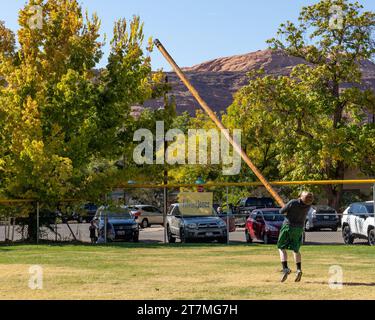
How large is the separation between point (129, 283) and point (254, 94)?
103 feet

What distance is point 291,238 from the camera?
1430cm

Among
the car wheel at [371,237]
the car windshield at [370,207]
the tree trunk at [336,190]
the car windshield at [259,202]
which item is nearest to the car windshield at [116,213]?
the car windshield at [370,207]

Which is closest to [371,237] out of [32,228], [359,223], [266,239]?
[359,223]

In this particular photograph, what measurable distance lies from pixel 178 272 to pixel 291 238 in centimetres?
314

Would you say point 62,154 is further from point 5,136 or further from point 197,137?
point 197,137

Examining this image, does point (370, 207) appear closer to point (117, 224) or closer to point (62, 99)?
point (117, 224)

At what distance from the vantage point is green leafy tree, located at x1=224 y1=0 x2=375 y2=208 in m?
43.8

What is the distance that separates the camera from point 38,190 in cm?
2795

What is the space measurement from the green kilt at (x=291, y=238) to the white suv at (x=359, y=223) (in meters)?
12.4

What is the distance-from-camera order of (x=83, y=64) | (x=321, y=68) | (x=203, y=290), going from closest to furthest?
1. (x=203, y=290)
2. (x=83, y=64)
3. (x=321, y=68)

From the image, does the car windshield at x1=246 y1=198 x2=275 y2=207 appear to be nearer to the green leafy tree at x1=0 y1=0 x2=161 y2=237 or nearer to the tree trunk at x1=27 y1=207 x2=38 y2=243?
the green leafy tree at x1=0 y1=0 x2=161 y2=237

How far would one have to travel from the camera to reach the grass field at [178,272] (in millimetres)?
12266

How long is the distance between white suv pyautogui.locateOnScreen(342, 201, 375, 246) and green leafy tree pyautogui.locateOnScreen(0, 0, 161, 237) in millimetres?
8923

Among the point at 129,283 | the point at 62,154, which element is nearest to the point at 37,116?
the point at 62,154
